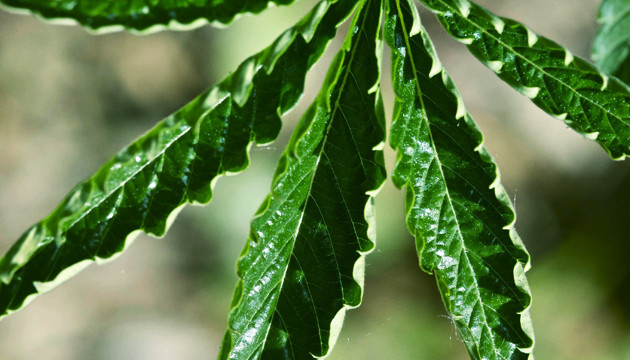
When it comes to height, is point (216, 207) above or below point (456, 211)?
below

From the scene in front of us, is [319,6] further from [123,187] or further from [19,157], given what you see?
[19,157]

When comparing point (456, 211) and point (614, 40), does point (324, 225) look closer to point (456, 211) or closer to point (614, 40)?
point (456, 211)

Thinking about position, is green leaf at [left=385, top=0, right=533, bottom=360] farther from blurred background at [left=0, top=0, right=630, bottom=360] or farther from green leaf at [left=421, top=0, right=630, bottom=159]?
blurred background at [left=0, top=0, right=630, bottom=360]

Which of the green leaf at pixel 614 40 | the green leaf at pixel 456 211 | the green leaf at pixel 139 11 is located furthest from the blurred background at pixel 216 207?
the green leaf at pixel 139 11

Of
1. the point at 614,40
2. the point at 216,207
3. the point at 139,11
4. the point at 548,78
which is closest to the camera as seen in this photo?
the point at 139,11

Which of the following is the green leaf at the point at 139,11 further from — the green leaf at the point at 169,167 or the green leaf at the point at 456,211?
the green leaf at the point at 456,211

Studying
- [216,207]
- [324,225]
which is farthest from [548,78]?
[216,207]

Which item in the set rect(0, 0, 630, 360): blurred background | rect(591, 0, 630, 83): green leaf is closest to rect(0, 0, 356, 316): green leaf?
rect(591, 0, 630, 83): green leaf
